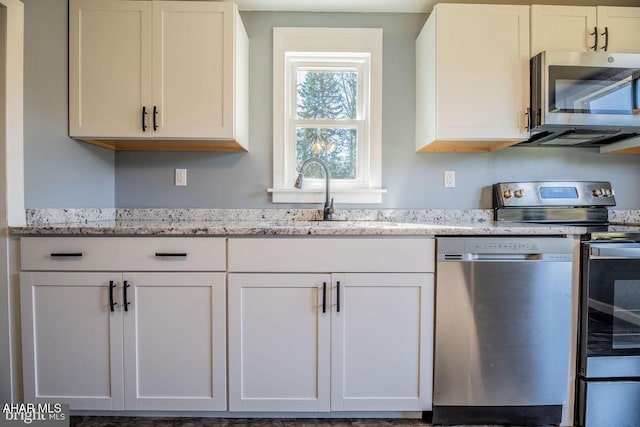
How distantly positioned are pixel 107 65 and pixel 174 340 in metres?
1.43

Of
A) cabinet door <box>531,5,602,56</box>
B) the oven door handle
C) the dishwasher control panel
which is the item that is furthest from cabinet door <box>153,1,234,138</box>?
the oven door handle

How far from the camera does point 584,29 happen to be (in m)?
1.75

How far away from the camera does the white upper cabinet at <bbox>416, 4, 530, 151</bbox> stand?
5.69 ft

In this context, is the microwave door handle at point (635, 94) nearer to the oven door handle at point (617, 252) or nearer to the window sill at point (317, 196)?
the oven door handle at point (617, 252)

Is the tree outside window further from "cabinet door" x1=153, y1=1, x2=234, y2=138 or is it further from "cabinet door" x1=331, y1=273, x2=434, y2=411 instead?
"cabinet door" x1=331, y1=273, x2=434, y2=411

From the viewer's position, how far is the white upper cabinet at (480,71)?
1.73m

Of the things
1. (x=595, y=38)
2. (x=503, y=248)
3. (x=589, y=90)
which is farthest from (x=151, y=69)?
(x=595, y=38)

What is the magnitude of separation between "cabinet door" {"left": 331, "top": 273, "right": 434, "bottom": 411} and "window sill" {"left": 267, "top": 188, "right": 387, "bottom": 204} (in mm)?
704

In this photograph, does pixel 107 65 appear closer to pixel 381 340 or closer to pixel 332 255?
pixel 332 255

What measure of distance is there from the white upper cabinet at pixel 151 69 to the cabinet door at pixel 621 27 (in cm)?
196

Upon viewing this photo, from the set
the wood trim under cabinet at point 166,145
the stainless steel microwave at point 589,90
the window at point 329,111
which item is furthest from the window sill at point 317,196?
the stainless steel microwave at point 589,90

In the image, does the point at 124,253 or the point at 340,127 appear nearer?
the point at 124,253

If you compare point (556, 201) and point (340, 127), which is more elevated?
point (340, 127)

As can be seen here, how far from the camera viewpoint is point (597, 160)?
2094 millimetres
